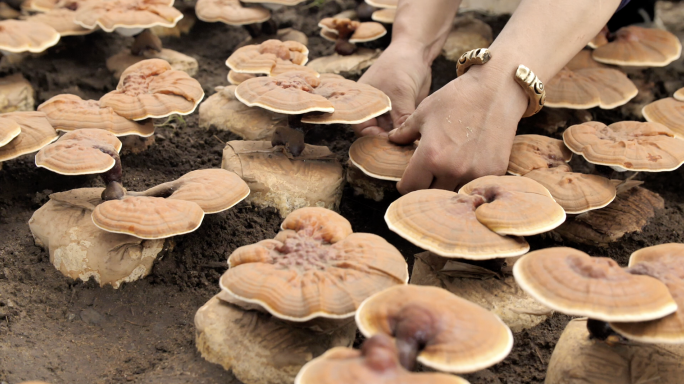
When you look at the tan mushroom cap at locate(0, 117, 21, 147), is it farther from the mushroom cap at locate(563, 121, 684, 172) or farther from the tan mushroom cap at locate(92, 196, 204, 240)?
the mushroom cap at locate(563, 121, 684, 172)

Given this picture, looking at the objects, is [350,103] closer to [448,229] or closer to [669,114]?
[448,229]

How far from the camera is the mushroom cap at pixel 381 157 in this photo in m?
3.28

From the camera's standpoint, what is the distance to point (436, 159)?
2986mm

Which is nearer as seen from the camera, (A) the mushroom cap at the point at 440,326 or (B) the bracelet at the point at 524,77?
(A) the mushroom cap at the point at 440,326

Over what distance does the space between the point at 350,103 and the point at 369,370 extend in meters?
1.93

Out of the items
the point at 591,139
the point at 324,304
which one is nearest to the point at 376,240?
the point at 324,304

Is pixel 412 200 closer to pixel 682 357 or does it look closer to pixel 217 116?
pixel 682 357

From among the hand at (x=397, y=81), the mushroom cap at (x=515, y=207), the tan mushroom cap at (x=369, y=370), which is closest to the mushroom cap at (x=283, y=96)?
the hand at (x=397, y=81)

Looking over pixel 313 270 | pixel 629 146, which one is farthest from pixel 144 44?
pixel 629 146

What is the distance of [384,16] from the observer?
17.2ft

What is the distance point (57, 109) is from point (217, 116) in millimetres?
1182

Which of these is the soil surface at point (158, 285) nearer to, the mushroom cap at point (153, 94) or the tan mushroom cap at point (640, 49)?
the tan mushroom cap at point (640, 49)

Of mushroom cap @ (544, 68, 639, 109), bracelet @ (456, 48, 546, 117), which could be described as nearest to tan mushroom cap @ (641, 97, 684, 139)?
mushroom cap @ (544, 68, 639, 109)

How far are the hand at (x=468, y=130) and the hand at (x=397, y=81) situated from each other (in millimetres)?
661
